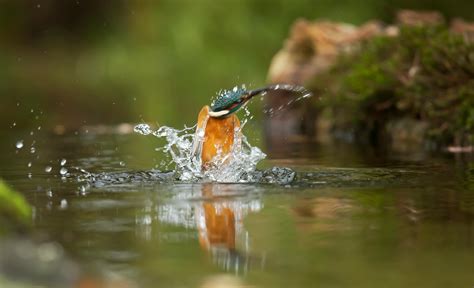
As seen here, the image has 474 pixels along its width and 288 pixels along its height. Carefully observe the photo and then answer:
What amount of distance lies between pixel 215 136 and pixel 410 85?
4.38m

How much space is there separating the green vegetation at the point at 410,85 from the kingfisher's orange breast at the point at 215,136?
3517 mm

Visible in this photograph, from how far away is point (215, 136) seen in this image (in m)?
8.49

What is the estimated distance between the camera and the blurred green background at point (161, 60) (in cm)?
1969

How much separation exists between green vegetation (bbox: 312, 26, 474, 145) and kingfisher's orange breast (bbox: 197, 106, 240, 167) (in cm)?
352

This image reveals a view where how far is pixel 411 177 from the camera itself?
8.62m

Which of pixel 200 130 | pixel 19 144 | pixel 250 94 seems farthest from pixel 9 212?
pixel 19 144

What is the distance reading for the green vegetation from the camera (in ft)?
38.0

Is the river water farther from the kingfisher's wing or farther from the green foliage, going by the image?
the kingfisher's wing

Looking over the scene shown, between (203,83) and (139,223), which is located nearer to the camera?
(139,223)

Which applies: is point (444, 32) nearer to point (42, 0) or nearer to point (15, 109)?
point (15, 109)

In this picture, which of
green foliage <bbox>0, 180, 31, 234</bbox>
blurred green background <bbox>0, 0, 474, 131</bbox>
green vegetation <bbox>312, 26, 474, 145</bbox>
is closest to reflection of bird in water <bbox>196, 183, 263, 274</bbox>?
green foliage <bbox>0, 180, 31, 234</bbox>

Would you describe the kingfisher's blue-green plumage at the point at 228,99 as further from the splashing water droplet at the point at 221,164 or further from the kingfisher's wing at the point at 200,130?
the splashing water droplet at the point at 221,164

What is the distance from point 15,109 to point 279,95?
16.9ft

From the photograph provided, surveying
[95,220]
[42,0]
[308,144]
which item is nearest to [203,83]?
[308,144]
